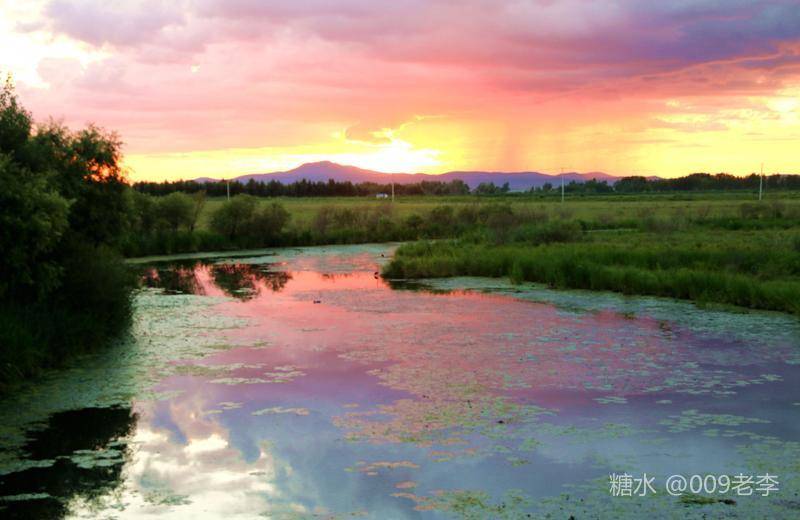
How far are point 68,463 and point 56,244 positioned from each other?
631 centimetres

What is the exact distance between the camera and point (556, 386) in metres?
10.4

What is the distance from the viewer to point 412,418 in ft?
29.5

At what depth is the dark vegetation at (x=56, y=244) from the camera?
34.0 ft

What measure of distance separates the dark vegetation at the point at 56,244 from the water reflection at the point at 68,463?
1702 mm

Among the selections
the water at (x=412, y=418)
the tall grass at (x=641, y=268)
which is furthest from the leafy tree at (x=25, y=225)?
the tall grass at (x=641, y=268)

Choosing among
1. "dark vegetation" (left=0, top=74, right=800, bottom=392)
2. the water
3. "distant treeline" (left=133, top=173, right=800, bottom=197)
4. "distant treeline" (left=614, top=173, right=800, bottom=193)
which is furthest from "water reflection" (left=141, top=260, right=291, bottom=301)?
"distant treeline" (left=614, top=173, right=800, bottom=193)

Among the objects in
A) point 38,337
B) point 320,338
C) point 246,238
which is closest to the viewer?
point 38,337

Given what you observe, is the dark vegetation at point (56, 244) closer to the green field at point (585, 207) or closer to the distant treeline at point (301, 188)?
the green field at point (585, 207)

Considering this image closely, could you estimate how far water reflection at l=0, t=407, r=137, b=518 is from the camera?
6.56 m

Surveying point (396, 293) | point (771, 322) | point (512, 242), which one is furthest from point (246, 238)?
point (771, 322)

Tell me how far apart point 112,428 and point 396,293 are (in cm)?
1280

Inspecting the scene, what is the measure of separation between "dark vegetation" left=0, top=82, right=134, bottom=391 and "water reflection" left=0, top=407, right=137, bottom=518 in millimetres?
1702

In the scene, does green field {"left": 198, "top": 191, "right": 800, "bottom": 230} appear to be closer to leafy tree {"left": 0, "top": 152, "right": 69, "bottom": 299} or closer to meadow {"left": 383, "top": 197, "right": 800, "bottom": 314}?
meadow {"left": 383, "top": 197, "right": 800, "bottom": 314}

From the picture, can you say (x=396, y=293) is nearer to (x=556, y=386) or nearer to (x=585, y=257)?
(x=585, y=257)
